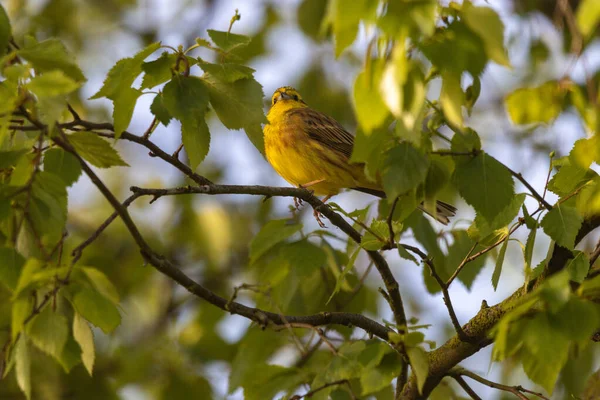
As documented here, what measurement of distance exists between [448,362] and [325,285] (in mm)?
1162

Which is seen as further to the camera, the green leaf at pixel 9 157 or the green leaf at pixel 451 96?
the green leaf at pixel 9 157

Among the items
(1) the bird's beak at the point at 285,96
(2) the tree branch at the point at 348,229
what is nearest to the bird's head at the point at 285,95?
(1) the bird's beak at the point at 285,96

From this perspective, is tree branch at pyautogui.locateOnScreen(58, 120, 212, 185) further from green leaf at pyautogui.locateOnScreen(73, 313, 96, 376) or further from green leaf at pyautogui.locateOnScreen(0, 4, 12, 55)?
green leaf at pyautogui.locateOnScreen(73, 313, 96, 376)

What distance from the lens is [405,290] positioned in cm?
945

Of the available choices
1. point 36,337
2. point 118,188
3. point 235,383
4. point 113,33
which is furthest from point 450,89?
point 113,33

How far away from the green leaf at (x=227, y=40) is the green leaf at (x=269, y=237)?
40.5 inches

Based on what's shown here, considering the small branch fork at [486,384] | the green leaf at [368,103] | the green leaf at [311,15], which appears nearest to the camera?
the green leaf at [368,103]

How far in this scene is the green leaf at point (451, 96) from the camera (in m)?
2.08

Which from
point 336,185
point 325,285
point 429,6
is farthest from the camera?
point 336,185

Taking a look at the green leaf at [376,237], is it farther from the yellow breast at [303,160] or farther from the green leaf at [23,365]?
the yellow breast at [303,160]

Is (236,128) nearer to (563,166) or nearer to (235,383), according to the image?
(563,166)

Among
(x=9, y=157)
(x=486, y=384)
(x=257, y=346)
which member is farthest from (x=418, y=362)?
(x=257, y=346)

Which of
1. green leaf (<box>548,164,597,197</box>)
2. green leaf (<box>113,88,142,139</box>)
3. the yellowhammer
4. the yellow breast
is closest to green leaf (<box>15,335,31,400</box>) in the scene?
green leaf (<box>113,88,142,139</box>)

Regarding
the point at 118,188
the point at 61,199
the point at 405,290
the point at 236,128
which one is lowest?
the point at 61,199
